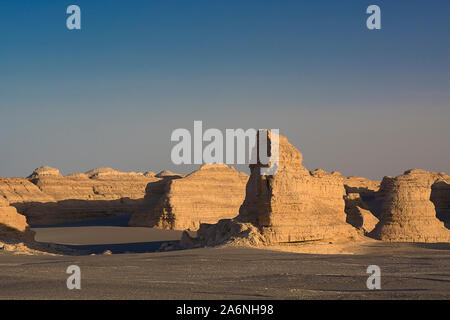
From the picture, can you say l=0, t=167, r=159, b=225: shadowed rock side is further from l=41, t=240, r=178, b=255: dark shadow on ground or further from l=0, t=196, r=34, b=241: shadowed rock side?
l=0, t=196, r=34, b=241: shadowed rock side

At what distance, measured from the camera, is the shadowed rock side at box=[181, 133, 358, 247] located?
1969 centimetres

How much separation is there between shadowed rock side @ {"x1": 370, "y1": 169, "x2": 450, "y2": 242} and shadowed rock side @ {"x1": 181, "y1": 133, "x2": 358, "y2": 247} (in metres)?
5.91

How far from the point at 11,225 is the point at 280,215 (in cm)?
1235

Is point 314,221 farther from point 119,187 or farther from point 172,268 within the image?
point 119,187

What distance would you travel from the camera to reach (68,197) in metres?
53.2

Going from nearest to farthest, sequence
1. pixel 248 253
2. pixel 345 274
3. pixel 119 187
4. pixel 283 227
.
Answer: pixel 345 274
pixel 248 253
pixel 283 227
pixel 119 187

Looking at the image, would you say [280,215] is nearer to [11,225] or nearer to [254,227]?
[254,227]

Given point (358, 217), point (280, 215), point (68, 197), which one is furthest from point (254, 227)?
point (68, 197)

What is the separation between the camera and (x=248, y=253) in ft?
53.0

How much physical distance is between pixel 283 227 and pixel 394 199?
32.2ft

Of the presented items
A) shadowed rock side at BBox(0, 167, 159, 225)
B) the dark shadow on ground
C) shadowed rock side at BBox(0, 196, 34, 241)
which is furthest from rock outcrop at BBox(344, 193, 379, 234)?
shadowed rock side at BBox(0, 196, 34, 241)

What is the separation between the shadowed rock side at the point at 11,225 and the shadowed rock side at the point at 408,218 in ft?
54.3

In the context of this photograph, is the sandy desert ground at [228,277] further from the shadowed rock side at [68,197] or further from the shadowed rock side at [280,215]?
the shadowed rock side at [68,197]
